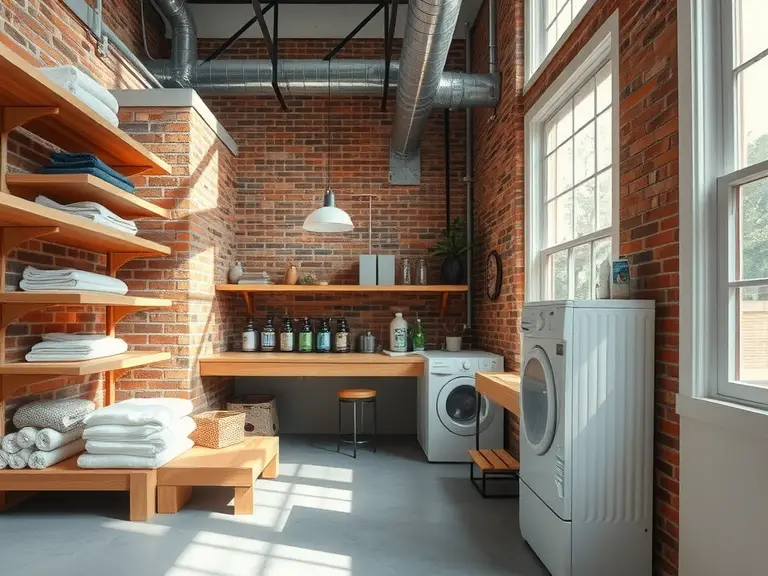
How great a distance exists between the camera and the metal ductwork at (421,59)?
3.30m

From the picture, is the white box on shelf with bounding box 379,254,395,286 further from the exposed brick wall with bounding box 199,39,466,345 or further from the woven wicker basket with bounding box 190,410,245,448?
the woven wicker basket with bounding box 190,410,245,448

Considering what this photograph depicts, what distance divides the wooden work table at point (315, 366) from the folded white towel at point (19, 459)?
4.72 ft

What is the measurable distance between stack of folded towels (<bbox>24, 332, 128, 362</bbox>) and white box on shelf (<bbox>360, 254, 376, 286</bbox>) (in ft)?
7.98

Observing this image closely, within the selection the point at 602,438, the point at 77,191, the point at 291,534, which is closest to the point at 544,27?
the point at 602,438

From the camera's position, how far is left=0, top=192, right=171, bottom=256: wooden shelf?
2.46 m

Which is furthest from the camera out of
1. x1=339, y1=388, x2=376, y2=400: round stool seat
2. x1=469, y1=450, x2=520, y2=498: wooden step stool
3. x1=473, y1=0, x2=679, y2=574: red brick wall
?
x1=339, y1=388, x2=376, y2=400: round stool seat

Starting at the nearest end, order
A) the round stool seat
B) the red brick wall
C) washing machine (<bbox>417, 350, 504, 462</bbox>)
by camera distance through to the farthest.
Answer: the red brick wall < washing machine (<bbox>417, 350, 504, 462</bbox>) < the round stool seat

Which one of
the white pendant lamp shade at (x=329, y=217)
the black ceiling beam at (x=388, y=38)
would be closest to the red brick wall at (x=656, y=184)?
the black ceiling beam at (x=388, y=38)

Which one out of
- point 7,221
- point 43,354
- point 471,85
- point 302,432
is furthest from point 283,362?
point 471,85

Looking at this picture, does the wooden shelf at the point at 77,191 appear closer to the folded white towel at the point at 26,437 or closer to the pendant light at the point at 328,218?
the pendant light at the point at 328,218

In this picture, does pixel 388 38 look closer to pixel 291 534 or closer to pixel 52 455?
pixel 291 534

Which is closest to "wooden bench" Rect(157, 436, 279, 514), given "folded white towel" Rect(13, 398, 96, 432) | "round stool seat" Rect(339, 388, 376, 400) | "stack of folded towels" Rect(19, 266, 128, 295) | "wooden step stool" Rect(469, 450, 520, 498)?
"folded white towel" Rect(13, 398, 96, 432)

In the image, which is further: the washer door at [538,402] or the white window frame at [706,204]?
the washer door at [538,402]

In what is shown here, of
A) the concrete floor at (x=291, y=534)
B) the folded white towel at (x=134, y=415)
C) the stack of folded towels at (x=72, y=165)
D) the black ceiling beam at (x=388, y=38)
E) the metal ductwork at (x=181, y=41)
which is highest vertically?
the metal ductwork at (x=181, y=41)
